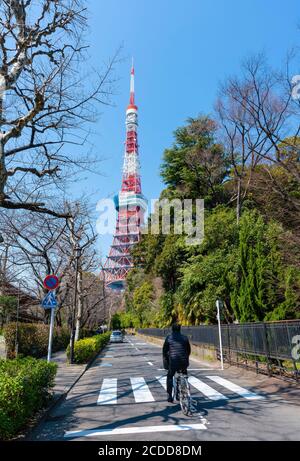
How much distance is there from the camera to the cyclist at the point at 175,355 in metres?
6.94

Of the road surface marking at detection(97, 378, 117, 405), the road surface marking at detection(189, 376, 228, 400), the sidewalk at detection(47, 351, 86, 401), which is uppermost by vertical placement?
the road surface marking at detection(189, 376, 228, 400)

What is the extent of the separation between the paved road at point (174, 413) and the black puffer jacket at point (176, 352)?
2.69 ft

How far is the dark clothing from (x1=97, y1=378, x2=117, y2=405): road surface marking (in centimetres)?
154

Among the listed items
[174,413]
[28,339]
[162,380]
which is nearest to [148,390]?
[162,380]

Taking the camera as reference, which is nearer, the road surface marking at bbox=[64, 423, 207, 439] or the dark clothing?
the road surface marking at bbox=[64, 423, 207, 439]

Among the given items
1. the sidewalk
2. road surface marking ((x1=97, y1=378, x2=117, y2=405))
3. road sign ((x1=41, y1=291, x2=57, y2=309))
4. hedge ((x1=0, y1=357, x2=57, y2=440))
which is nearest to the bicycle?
road surface marking ((x1=97, y1=378, x2=117, y2=405))

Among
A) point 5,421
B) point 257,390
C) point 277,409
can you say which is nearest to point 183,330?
point 257,390

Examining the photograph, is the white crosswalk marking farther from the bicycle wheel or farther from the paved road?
the bicycle wheel

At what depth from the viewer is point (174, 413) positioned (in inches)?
248

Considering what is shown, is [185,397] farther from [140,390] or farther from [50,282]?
[50,282]

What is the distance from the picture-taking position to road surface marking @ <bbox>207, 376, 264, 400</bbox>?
26.1ft

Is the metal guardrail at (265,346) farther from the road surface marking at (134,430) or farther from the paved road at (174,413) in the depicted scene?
the road surface marking at (134,430)
